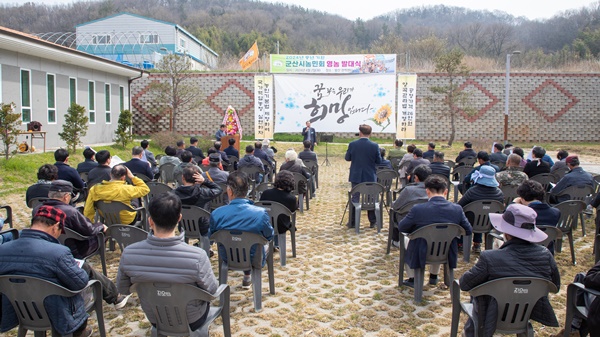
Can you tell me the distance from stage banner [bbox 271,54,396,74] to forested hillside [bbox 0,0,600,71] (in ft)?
60.5

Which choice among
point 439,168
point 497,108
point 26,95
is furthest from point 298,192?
point 497,108

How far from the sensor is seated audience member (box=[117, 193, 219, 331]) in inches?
104

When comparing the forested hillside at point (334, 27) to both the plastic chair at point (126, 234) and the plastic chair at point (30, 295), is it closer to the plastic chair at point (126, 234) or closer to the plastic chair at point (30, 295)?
the plastic chair at point (126, 234)

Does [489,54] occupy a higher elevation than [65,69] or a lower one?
higher

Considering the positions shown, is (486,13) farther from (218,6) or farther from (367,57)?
(367,57)

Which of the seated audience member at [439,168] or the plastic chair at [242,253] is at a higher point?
the seated audience member at [439,168]

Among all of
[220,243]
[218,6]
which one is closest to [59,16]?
[218,6]

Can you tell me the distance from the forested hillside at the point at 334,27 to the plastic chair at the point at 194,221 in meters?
36.4

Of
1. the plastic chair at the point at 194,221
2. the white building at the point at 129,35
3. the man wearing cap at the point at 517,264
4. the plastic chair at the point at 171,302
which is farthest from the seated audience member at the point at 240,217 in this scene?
the white building at the point at 129,35

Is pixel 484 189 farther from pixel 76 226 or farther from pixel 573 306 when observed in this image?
pixel 76 226

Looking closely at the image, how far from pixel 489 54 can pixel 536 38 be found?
8.08m

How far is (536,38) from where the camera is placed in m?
55.4

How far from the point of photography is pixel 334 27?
213ft

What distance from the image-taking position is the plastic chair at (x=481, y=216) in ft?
16.7
